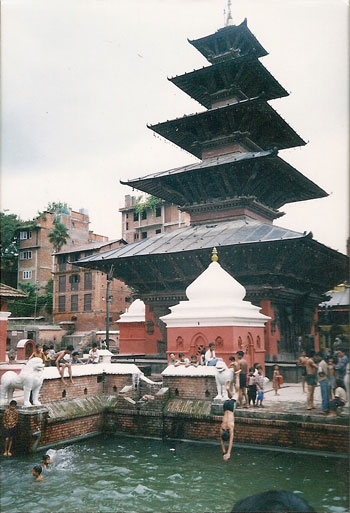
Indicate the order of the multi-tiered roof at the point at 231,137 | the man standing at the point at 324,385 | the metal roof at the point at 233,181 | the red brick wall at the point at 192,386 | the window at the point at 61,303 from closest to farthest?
the man standing at the point at 324,385
the red brick wall at the point at 192,386
the metal roof at the point at 233,181
the multi-tiered roof at the point at 231,137
the window at the point at 61,303

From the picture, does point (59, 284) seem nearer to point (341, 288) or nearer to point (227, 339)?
point (341, 288)

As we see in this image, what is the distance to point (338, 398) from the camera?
32.8 feet

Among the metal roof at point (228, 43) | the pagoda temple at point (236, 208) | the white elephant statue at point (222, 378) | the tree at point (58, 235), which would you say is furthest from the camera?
the tree at point (58, 235)

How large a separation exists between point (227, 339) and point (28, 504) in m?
7.62

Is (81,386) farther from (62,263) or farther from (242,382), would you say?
(62,263)

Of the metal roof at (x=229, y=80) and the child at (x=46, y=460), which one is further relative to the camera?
the metal roof at (x=229, y=80)

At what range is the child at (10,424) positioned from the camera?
34.0 ft

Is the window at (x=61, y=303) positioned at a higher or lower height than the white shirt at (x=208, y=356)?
higher

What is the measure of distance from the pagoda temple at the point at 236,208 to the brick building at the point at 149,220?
29.0 m

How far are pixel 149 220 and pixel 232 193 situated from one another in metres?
35.6

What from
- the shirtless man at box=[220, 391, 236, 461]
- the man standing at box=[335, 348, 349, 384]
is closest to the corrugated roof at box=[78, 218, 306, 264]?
the man standing at box=[335, 348, 349, 384]

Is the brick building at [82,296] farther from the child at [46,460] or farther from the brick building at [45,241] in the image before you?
the child at [46,460]

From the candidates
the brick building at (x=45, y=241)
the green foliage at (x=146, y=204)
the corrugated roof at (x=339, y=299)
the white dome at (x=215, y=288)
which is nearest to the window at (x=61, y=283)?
the brick building at (x=45, y=241)

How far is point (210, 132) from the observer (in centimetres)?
2134
